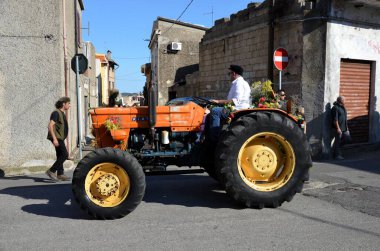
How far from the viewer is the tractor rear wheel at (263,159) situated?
527 cm

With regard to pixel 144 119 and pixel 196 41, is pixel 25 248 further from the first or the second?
pixel 196 41

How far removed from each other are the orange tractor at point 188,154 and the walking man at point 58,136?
2.30m

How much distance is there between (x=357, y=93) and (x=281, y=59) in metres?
2.69

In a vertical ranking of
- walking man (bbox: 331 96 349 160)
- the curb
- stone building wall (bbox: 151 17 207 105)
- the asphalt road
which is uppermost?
stone building wall (bbox: 151 17 207 105)

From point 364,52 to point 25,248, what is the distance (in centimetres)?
1023

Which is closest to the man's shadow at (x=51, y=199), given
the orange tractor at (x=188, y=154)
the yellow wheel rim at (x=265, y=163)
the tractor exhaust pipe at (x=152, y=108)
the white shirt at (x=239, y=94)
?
the orange tractor at (x=188, y=154)

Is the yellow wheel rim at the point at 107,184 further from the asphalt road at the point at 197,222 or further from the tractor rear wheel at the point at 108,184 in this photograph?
the asphalt road at the point at 197,222

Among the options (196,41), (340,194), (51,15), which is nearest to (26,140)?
(51,15)

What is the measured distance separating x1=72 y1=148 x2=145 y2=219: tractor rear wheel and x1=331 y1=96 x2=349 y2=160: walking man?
692cm

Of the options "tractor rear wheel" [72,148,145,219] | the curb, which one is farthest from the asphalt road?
the curb

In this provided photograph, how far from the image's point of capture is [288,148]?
560cm

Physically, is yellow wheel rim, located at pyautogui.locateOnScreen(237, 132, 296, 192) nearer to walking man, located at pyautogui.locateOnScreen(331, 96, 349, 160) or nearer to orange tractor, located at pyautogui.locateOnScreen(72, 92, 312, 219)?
orange tractor, located at pyautogui.locateOnScreen(72, 92, 312, 219)

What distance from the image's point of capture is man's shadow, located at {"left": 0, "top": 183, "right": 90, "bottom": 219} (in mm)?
5328

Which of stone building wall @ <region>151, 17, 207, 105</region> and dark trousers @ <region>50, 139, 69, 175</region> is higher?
stone building wall @ <region>151, 17, 207, 105</region>
